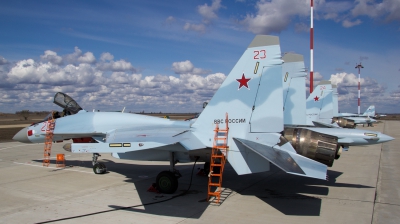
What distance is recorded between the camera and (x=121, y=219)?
6.05m

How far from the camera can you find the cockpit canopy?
11.3 metres

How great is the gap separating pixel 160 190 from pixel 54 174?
4.91 m

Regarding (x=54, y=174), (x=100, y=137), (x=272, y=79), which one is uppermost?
(x=272, y=79)

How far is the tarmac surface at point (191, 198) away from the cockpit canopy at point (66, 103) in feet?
7.60

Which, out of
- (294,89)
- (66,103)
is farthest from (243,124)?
(66,103)

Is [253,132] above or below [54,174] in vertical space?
above

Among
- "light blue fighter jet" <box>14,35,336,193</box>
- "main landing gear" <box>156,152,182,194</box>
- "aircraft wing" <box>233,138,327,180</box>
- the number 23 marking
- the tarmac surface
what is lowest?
the tarmac surface

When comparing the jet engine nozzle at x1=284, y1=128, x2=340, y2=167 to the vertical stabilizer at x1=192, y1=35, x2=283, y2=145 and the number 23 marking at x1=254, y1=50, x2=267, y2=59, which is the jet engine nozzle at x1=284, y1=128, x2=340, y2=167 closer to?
the vertical stabilizer at x1=192, y1=35, x2=283, y2=145

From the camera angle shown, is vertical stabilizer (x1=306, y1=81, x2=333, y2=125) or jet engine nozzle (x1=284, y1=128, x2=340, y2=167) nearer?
jet engine nozzle (x1=284, y1=128, x2=340, y2=167)

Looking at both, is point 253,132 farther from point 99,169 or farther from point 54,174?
point 54,174

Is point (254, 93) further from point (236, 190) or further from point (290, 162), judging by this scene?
point (236, 190)

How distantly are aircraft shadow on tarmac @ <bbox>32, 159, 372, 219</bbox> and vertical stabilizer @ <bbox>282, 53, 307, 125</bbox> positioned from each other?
217cm

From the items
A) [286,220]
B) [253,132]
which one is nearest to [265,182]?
[253,132]

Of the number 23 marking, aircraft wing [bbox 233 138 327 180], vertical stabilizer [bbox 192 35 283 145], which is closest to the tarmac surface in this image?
aircraft wing [bbox 233 138 327 180]
